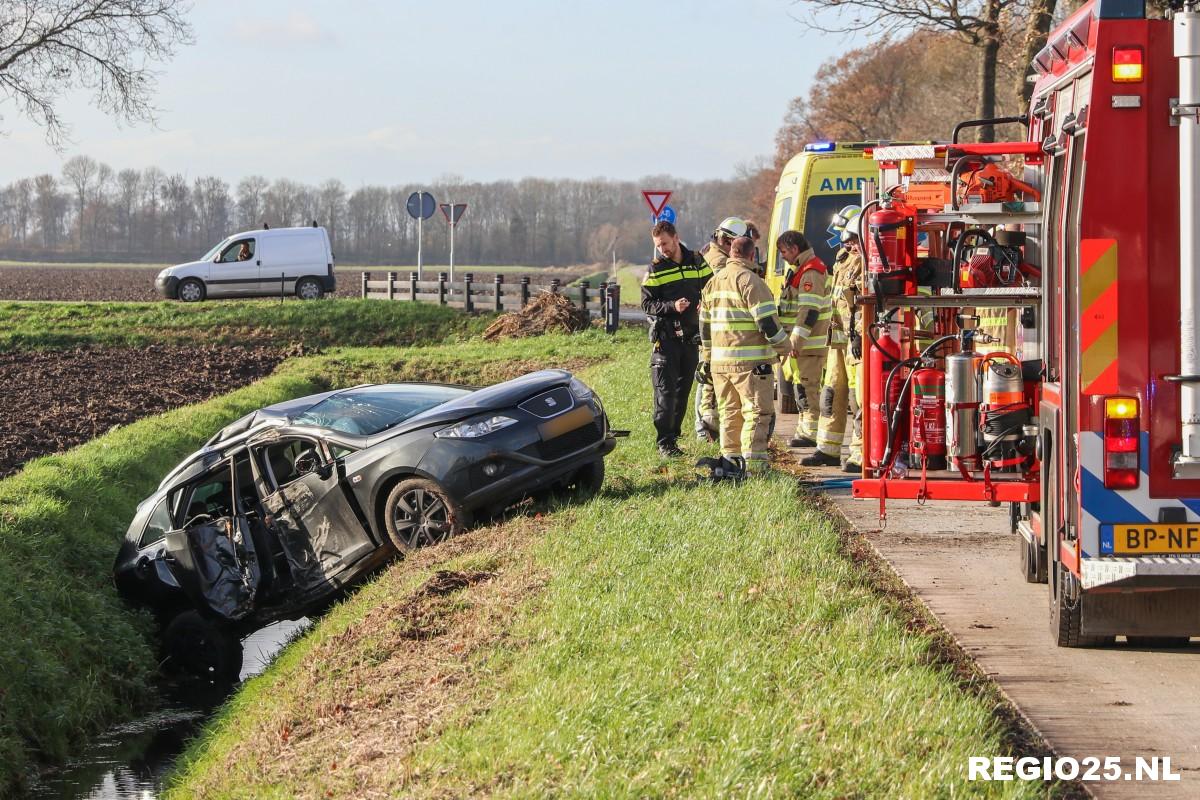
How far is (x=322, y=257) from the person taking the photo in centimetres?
3709

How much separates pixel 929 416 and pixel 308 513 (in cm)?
446

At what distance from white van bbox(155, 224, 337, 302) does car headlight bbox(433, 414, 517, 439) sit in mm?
27658

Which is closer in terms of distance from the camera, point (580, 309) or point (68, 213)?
point (580, 309)

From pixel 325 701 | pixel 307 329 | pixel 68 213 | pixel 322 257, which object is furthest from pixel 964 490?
pixel 68 213

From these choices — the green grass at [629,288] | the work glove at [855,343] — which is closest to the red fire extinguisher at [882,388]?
the work glove at [855,343]

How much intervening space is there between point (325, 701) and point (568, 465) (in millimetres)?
3371

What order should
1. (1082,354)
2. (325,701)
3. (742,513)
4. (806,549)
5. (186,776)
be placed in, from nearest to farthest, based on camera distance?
(1082,354)
(325,701)
(186,776)
(806,549)
(742,513)

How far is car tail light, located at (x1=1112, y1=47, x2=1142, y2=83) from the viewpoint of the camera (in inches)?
236

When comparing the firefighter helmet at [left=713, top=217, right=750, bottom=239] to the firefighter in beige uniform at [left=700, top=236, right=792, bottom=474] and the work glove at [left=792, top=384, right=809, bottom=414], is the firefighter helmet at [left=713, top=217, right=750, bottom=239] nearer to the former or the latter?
the firefighter in beige uniform at [left=700, top=236, right=792, bottom=474]

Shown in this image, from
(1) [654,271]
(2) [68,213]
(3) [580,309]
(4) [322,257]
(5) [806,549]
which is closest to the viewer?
(5) [806,549]

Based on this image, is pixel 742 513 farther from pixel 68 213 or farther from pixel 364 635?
pixel 68 213

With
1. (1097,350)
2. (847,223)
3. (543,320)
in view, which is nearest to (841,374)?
(847,223)

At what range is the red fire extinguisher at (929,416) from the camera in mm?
8141

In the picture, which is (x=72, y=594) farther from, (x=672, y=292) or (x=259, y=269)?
(x=259, y=269)
